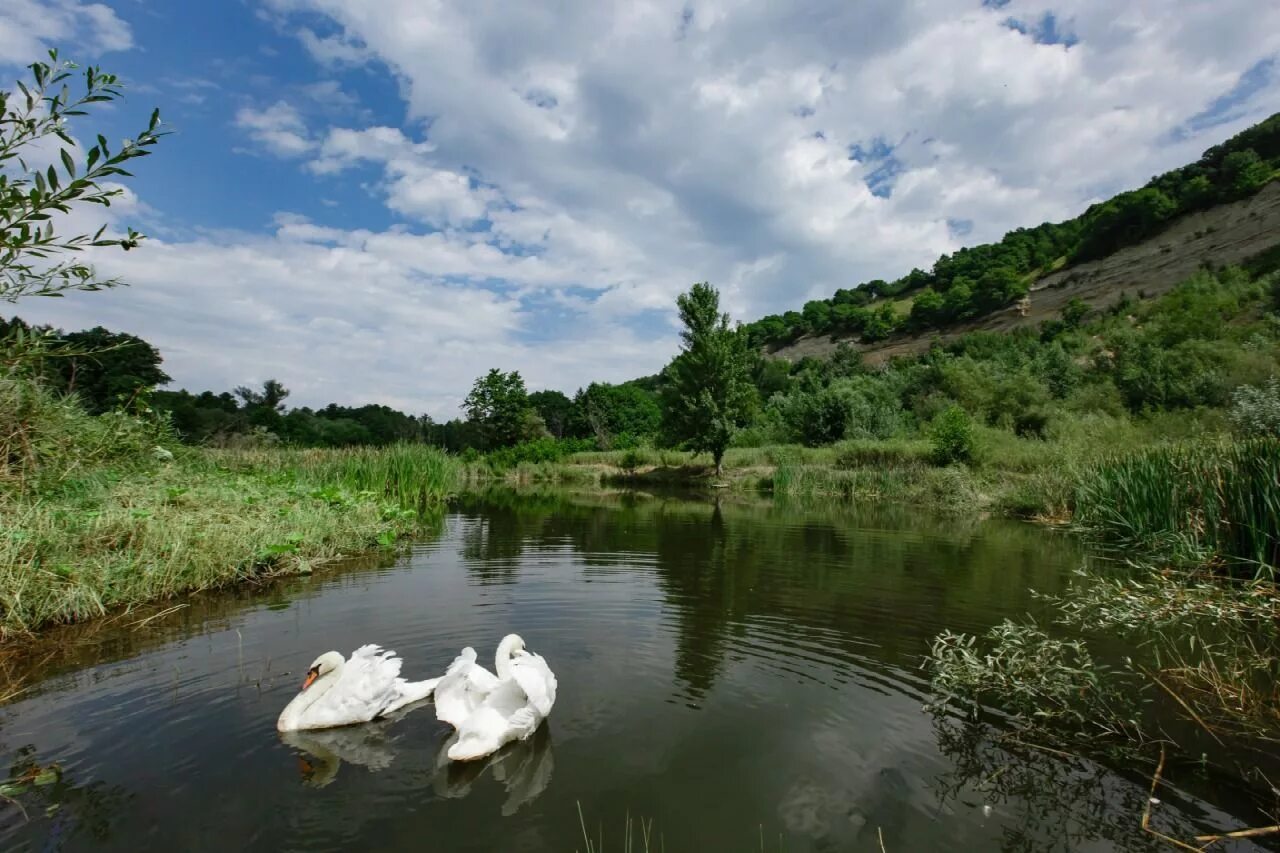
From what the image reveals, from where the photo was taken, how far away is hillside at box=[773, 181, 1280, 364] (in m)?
46.8

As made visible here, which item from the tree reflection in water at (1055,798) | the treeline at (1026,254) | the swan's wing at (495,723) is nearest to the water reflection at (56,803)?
the swan's wing at (495,723)

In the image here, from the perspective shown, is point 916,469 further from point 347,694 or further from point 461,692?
point 347,694

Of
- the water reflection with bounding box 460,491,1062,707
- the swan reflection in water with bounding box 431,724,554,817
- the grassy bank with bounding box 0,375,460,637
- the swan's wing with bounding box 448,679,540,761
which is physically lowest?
the water reflection with bounding box 460,491,1062,707

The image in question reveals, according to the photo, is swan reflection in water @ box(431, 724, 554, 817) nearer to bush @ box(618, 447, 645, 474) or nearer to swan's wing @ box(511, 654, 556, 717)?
swan's wing @ box(511, 654, 556, 717)

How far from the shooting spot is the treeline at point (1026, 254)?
55000 mm

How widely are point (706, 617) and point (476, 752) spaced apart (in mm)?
4285

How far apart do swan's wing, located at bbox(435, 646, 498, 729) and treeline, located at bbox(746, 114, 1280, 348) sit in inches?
2145

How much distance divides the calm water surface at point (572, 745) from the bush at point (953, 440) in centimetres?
2031

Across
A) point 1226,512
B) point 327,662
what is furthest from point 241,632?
point 1226,512

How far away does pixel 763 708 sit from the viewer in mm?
4859

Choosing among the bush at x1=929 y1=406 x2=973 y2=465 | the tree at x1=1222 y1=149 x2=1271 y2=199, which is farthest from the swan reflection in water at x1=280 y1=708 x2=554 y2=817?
the tree at x1=1222 y1=149 x2=1271 y2=199

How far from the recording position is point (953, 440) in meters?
26.9

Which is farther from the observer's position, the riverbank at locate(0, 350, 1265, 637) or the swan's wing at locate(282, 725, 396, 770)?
the riverbank at locate(0, 350, 1265, 637)

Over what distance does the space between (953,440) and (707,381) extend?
1344 cm
